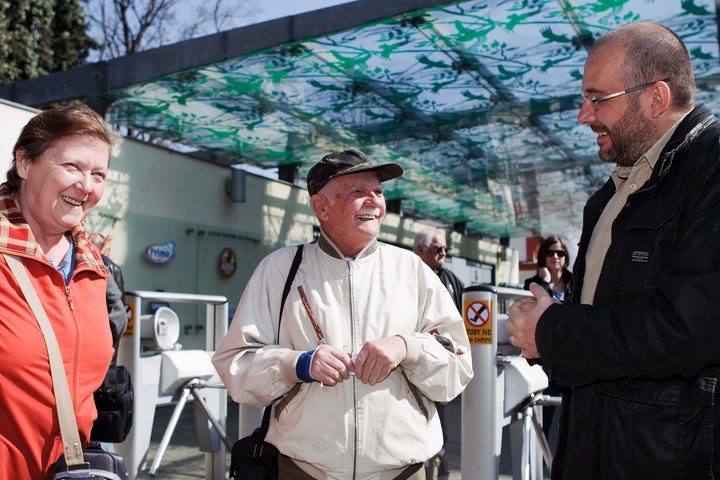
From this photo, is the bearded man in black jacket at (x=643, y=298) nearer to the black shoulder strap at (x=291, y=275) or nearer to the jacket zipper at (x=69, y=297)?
the black shoulder strap at (x=291, y=275)

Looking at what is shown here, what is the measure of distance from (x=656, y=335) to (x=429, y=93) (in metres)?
11.0

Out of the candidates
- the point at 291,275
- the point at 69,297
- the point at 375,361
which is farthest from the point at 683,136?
the point at 69,297

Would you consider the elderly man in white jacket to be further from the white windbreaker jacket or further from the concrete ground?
the concrete ground

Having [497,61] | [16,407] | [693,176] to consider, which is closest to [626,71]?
[693,176]

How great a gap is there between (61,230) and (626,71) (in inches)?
64.4

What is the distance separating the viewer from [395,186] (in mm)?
19625

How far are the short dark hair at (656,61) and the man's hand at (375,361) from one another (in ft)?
3.49

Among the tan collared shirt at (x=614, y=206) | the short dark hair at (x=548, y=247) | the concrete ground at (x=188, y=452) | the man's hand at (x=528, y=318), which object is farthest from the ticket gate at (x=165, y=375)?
the tan collared shirt at (x=614, y=206)

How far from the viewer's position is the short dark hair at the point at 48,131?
2.23 m

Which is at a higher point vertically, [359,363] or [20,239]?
[20,239]

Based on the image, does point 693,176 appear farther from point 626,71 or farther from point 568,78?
point 568,78

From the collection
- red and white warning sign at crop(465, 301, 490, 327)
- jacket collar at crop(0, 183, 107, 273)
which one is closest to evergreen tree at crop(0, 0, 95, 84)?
red and white warning sign at crop(465, 301, 490, 327)

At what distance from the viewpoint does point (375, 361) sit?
94.8 inches

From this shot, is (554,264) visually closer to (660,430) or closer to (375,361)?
(375,361)
